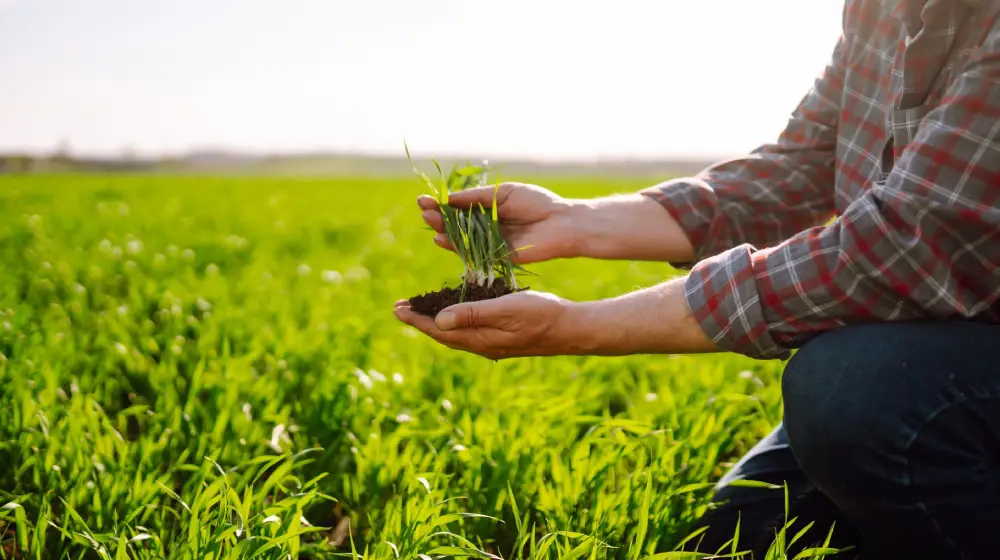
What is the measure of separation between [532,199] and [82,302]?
276cm

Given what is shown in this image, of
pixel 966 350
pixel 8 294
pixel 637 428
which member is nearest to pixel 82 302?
pixel 8 294

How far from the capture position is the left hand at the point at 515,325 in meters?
1.83

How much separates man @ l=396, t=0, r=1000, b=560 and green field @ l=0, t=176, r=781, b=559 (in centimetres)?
41

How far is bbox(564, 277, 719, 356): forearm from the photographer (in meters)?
1.77

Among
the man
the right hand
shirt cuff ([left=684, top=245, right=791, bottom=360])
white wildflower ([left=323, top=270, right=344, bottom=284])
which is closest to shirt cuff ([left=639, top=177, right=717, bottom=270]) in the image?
the right hand

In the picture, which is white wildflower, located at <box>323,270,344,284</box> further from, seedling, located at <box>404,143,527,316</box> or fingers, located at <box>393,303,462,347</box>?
fingers, located at <box>393,303,462,347</box>

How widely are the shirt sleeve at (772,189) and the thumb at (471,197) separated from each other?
474mm

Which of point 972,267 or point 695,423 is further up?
point 972,267

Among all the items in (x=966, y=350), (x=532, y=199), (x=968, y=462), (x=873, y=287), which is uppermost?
(x=532, y=199)

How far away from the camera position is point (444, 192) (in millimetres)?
2246

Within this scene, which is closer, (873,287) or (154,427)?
(873,287)

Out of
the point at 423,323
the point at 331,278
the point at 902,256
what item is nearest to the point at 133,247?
the point at 331,278

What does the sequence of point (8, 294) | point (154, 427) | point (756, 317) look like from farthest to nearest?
point (8, 294)
point (154, 427)
point (756, 317)

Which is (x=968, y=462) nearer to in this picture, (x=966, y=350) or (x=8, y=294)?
(x=966, y=350)
